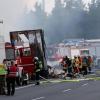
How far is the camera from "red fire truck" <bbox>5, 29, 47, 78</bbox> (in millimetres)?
33938

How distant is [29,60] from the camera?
3428cm

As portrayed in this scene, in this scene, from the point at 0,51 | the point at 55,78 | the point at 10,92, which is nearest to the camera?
the point at 10,92

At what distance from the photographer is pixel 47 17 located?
3666 inches

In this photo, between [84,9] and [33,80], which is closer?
[33,80]

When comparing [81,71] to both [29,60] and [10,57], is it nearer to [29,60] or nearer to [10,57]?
[29,60]

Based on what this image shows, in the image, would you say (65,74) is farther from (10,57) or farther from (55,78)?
(10,57)

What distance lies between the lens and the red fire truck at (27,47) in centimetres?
3394

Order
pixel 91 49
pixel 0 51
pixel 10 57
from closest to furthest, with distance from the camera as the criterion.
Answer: pixel 0 51
pixel 10 57
pixel 91 49

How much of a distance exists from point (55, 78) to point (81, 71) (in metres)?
6.99

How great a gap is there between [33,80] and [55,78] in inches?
181

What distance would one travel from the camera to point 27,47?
35094 millimetres

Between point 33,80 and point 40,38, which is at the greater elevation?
point 40,38

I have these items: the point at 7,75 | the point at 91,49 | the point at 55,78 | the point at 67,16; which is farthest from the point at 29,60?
the point at 67,16

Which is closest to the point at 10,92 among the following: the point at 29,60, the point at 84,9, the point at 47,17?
the point at 29,60
